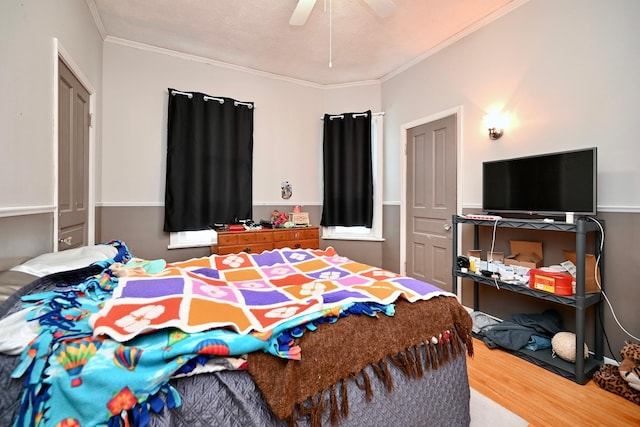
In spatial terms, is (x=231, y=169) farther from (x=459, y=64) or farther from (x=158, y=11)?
(x=459, y=64)

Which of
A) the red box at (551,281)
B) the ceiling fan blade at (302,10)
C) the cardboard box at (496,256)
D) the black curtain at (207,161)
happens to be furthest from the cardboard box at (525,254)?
the black curtain at (207,161)

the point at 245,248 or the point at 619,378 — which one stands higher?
the point at 245,248

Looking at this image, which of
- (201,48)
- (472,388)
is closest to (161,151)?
(201,48)

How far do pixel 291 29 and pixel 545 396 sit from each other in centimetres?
369

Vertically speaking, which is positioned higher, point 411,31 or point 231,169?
point 411,31

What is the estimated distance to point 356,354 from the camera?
3.42 feet

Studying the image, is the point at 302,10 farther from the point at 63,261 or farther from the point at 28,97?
the point at 63,261

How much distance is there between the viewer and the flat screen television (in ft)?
6.64

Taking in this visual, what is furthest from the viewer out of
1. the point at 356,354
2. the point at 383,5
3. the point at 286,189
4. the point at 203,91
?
the point at 286,189

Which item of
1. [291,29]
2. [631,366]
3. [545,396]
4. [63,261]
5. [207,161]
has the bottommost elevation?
[545,396]

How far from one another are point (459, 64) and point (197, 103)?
3023 mm

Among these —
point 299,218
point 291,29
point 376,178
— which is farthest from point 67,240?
point 376,178

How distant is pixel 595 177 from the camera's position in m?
1.97

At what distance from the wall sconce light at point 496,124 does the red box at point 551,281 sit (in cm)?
131
